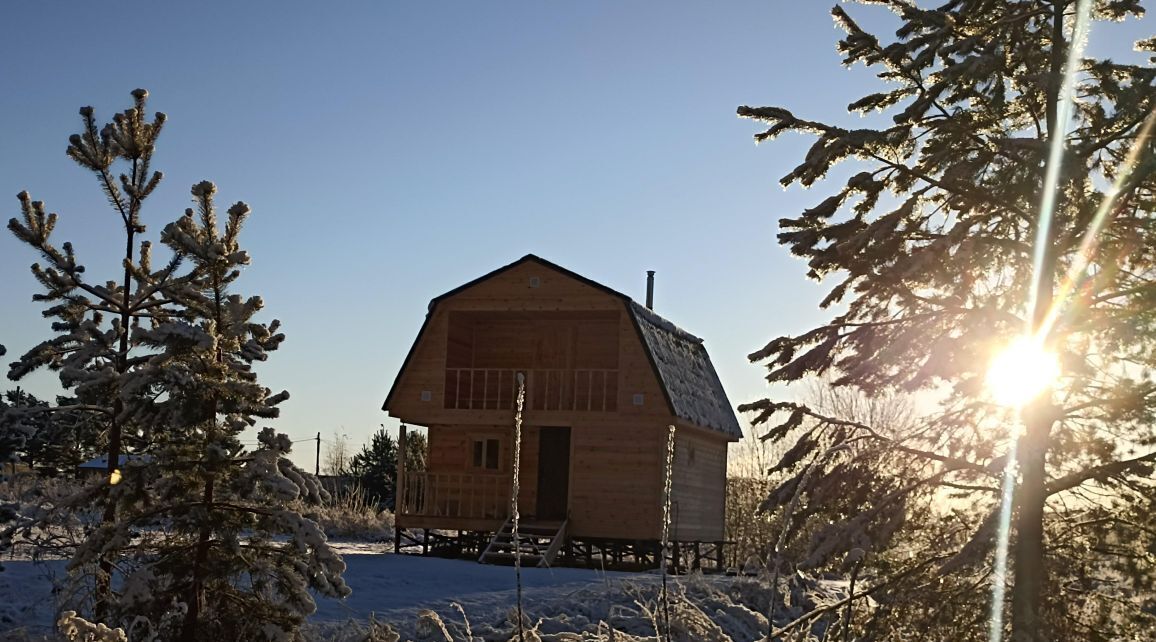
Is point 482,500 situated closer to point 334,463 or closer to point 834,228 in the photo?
point 834,228

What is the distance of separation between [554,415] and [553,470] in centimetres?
175

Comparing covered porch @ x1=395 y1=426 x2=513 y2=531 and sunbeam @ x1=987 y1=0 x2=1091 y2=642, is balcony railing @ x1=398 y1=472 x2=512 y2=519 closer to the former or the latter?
covered porch @ x1=395 y1=426 x2=513 y2=531

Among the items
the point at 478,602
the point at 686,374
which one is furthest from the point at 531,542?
the point at 478,602

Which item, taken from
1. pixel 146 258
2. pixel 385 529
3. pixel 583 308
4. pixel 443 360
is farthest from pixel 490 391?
pixel 146 258

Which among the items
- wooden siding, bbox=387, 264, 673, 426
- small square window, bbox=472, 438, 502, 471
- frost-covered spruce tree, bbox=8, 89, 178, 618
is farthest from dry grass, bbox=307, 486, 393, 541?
frost-covered spruce tree, bbox=8, 89, 178, 618

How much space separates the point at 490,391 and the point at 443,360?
153 cm

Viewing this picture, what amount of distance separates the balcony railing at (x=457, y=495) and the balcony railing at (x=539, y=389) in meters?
1.52

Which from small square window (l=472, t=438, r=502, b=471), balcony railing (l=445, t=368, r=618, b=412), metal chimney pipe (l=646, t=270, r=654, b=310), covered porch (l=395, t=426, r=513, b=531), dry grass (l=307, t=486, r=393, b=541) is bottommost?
dry grass (l=307, t=486, r=393, b=541)

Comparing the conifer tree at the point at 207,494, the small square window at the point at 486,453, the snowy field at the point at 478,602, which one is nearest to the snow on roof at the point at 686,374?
the small square window at the point at 486,453

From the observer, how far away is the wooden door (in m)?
22.9

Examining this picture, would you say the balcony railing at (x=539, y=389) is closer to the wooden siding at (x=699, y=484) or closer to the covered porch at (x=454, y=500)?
the covered porch at (x=454, y=500)

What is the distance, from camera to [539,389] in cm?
2286

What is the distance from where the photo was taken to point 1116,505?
8180 millimetres

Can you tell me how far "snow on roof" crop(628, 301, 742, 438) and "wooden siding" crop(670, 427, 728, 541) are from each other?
410mm
